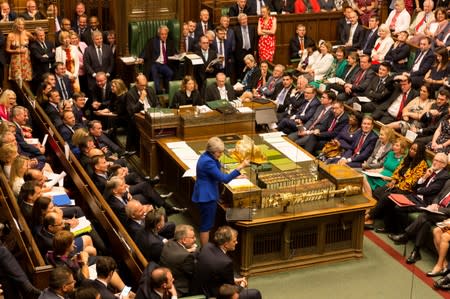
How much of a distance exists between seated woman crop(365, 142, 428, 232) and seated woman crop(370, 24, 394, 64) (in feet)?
11.8

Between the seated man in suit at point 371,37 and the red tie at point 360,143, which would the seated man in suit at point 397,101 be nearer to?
the red tie at point 360,143

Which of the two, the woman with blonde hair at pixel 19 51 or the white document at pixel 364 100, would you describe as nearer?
the white document at pixel 364 100

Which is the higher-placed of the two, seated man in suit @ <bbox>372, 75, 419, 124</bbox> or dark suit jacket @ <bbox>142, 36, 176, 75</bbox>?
dark suit jacket @ <bbox>142, 36, 176, 75</bbox>

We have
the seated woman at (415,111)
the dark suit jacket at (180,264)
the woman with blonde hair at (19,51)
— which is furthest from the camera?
the woman with blonde hair at (19,51)

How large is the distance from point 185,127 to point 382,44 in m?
3.78

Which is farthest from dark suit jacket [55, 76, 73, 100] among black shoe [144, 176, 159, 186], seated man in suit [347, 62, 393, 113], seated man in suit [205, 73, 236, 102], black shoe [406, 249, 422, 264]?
black shoe [406, 249, 422, 264]

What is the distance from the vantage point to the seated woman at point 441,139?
32.2 feet

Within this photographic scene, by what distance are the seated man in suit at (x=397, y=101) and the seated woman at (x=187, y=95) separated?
2265 millimetres

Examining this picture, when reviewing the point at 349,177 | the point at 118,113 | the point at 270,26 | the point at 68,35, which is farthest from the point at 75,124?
the point at 270,26

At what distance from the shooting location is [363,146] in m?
10.1

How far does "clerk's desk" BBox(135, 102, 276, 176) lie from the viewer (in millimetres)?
10375

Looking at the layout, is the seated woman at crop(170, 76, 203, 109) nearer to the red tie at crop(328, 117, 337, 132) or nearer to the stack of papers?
the stack of papers

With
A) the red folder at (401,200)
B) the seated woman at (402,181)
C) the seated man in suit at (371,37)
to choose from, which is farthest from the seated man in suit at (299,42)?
the red folder at (401,200)

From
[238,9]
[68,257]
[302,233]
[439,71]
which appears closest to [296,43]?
[238,9]
